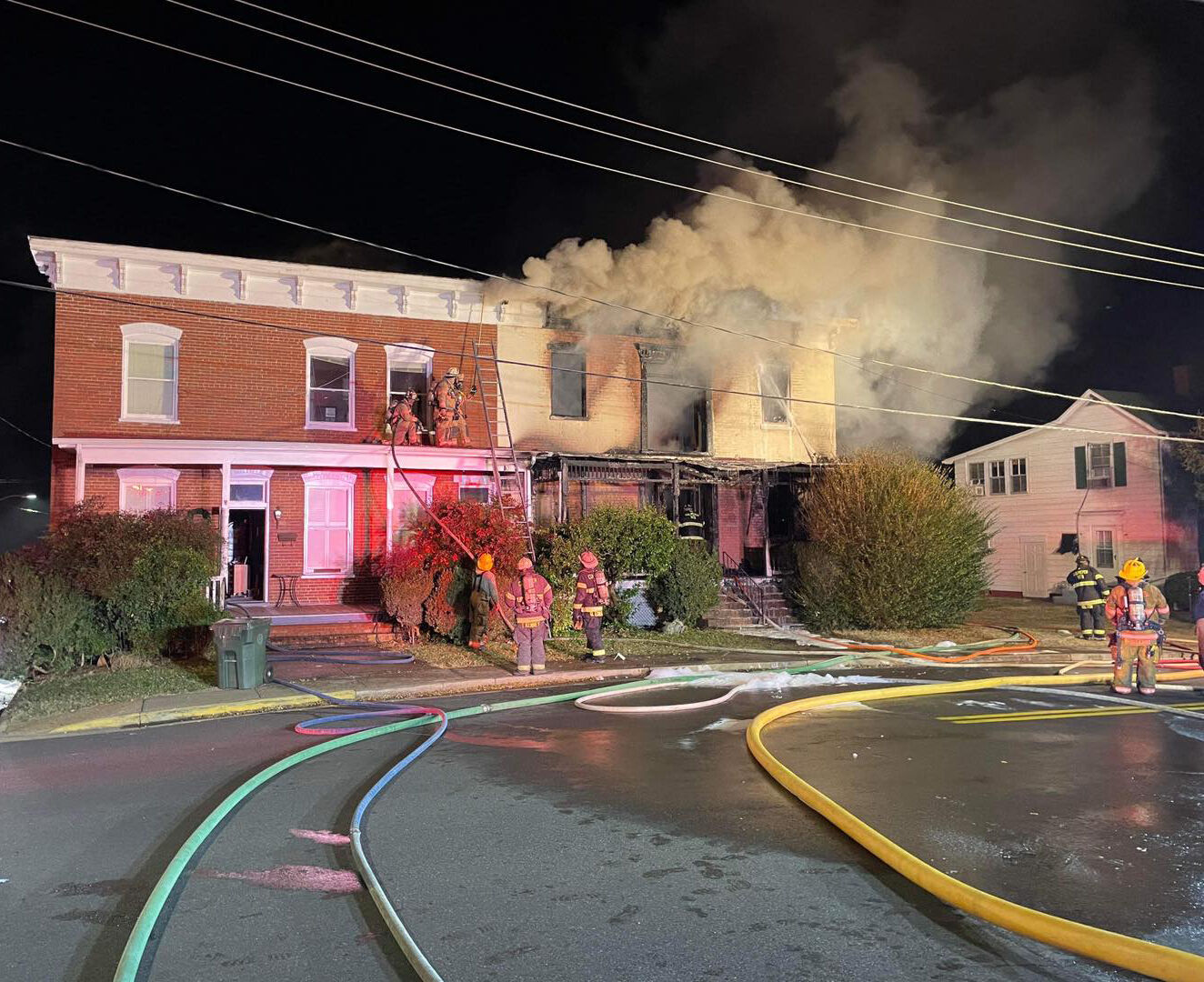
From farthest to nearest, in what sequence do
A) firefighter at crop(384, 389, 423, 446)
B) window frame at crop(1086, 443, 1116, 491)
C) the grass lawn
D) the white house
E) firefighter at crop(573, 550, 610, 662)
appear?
window frame at crop(1086, 443, 1116, 491)
the white house
firefighter at crop(384, 389, 423, 446)
firefighter at crop(573, 550, 610, 662)
the grass lawn

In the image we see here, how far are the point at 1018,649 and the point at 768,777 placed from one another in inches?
399

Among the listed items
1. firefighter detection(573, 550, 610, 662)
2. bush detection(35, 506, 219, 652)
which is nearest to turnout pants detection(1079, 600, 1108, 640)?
firefighter detection(573, 550, 610, 662)

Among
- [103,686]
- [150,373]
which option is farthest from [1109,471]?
[103,686]

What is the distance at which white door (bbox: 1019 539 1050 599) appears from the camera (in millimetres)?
29156

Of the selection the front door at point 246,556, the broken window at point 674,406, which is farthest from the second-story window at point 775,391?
the front door at point 246,556

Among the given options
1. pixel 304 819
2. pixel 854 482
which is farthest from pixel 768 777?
pixel 854 482

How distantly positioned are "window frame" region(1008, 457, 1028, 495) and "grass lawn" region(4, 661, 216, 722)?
26592 mm

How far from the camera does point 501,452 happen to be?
18.4 meters

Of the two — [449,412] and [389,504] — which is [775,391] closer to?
[449,412]

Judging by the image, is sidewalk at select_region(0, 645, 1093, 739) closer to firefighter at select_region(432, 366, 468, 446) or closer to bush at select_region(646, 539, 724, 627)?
bush at select_region(646, 539, 724, 627)

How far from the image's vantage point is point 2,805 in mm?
6219

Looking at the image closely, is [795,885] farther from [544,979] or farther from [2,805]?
[2,805]

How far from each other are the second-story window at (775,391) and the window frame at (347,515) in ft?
32.5

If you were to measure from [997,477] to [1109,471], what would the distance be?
14.5 ft
